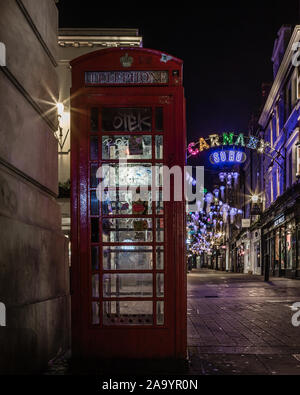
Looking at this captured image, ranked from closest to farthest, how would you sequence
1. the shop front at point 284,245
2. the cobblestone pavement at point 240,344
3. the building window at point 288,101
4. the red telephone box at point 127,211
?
1. the cobblestone pavement at point 240,344
2. the red telephone box at point 127,211
3. the shop front at point 284,245
4. the building window at point 288,101

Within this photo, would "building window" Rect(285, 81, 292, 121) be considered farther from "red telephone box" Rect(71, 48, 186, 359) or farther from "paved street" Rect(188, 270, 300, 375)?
"red telephone box" Rect(71, 48, 186, 359)

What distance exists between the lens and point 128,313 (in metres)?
4.98

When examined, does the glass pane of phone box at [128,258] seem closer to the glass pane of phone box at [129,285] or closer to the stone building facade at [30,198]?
the glass pane of phone box at [129,285]

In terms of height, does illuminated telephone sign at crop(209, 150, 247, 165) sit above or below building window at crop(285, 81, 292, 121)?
below

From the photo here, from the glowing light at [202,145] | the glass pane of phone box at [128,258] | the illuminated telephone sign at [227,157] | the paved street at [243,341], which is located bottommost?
the paved street at [243,341]

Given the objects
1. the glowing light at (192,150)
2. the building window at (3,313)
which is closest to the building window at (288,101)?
the glowing light at (192,150)

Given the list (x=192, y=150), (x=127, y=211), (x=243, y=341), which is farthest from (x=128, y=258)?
(x=192, y=150)

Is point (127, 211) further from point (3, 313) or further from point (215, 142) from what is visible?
point (215, 142)

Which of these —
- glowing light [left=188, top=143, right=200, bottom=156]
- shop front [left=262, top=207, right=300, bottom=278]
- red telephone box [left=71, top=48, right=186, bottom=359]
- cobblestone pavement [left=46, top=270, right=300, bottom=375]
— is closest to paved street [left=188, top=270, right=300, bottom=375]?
cobblestone pavement [left=46, top=270, right=300, bottom=375]

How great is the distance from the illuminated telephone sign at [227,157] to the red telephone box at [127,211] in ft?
61.9

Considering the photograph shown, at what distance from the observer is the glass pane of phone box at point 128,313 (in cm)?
486

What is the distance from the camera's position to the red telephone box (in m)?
4.78

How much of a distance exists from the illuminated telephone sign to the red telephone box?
18866 mm

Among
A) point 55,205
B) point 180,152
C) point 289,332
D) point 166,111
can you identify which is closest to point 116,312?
point 55,205
